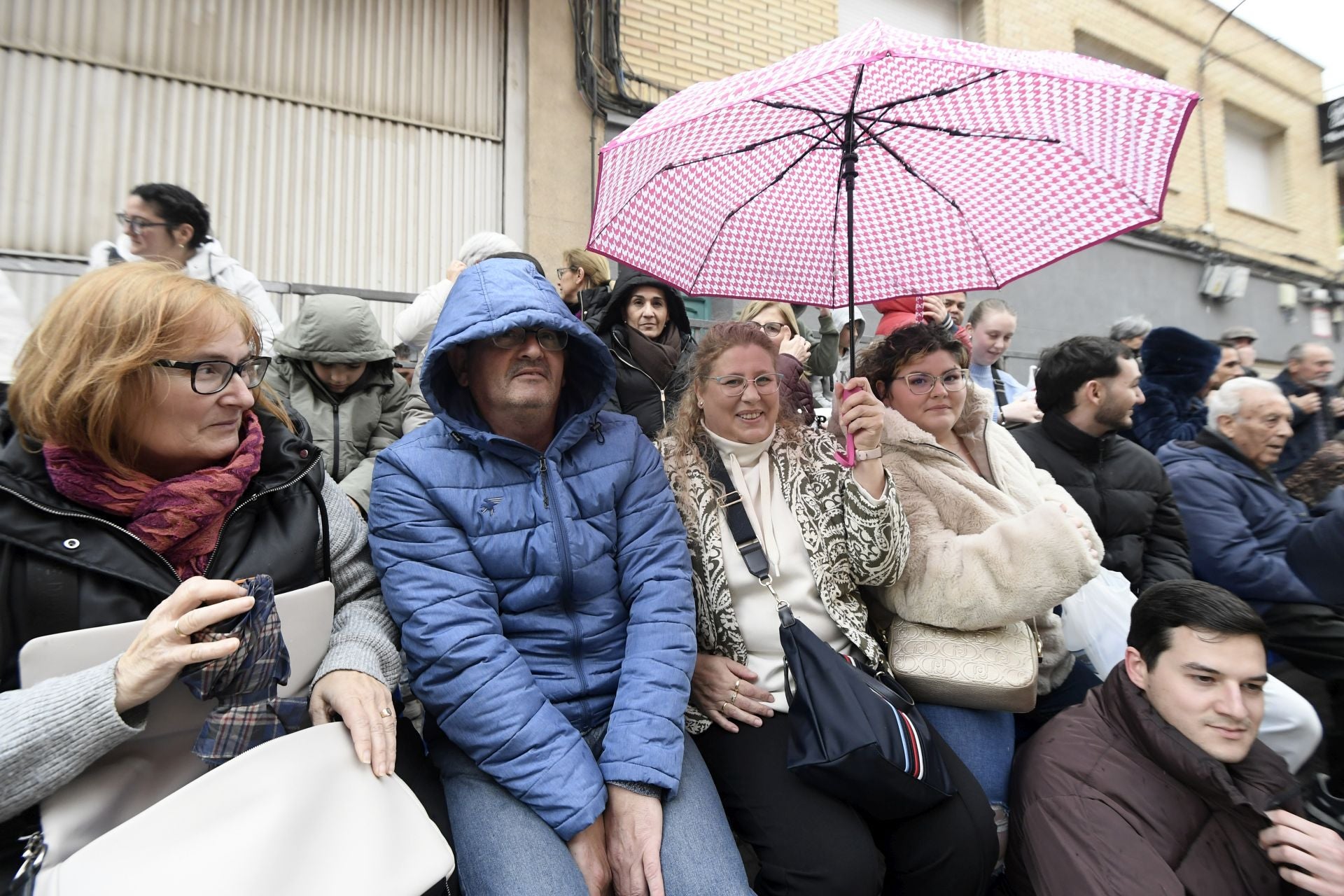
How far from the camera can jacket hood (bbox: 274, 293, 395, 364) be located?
3.31m

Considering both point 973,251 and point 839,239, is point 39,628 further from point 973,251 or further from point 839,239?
point 973,251

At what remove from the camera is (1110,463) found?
3.48 metres

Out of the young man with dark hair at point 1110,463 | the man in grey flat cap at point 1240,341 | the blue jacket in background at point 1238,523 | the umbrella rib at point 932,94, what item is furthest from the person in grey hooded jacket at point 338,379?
the man in grey flat cap at point 1240,341

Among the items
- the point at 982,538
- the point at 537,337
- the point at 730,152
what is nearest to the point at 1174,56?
the point at 730,152

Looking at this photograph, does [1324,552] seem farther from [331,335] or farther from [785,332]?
[331,335]

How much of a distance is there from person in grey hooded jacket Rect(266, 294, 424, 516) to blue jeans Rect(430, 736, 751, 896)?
5.72 ft

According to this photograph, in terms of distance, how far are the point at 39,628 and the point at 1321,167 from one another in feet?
62.9

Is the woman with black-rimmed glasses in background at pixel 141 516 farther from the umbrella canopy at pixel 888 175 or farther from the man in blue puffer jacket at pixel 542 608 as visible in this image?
the umbrella canopy at pixel 888 175

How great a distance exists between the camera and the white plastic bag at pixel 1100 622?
2.78 m

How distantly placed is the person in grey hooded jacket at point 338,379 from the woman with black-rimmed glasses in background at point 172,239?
0.17 m

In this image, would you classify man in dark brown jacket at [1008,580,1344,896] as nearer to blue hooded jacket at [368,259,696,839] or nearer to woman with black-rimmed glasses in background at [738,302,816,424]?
blue hooded jacket at [368,259,696,839]

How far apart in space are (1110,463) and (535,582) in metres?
2.82

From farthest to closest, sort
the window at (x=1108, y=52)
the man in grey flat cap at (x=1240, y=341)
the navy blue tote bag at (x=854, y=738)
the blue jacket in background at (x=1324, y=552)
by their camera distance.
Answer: the window at (x=1108, y=52), the man in grey flat cap at (x=1240, y=341), the blue jacket in background at (x=1324, y=552), the navy blue tote bag at (x=854, y=738)

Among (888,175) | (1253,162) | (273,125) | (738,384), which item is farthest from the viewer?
(1253,162)
